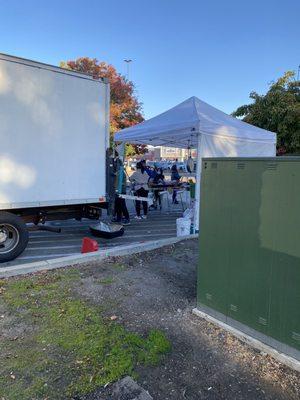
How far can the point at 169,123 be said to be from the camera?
9.87 metres

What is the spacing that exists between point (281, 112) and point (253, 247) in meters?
18.1

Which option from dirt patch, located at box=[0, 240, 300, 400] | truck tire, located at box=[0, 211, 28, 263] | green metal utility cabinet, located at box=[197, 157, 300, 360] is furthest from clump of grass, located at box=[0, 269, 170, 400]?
truck tire, located at box=[0, 211, 28, 263]

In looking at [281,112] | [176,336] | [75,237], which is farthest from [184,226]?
[281,112]

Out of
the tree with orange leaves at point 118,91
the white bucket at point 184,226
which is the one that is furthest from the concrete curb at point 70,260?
the tree with orange leaves at point 118,91

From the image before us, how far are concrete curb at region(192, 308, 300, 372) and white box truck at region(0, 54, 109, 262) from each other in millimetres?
3947

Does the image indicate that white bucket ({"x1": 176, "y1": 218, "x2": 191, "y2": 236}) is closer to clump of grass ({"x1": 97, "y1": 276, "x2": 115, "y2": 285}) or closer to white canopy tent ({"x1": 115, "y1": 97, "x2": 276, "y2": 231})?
white canopy tent ({"x1": 115, "y1": 97, "x2": 276, "y2": 231})

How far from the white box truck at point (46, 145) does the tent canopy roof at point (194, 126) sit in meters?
2.44

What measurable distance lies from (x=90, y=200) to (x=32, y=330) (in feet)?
13.2

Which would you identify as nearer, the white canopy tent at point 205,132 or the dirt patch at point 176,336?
the dirt patch at point 176,336

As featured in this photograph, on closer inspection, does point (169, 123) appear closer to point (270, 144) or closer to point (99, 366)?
point (270, 144)

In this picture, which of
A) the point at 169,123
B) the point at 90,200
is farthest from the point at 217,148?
the point at 90,200

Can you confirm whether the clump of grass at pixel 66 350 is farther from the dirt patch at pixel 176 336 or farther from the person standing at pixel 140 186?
the person standing at pixel 140 186

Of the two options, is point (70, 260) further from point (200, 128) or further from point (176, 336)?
point (200, 128)

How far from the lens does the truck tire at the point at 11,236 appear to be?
6.52 metres
